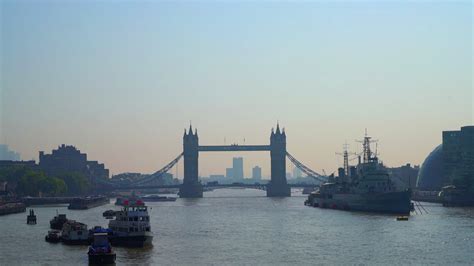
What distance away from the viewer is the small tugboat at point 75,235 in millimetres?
64506

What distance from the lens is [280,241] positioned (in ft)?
219

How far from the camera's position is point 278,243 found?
65.0m

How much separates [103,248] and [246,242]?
16.0 meters

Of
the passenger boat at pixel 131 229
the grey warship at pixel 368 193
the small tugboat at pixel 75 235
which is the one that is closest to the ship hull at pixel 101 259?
the passenger boat at pixel 131 229

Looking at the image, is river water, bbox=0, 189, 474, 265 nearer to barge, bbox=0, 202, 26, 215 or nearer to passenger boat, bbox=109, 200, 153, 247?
passenger boat, bbox=109, 200, 153, 247

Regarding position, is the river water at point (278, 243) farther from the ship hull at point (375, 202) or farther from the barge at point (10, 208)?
the barge at point (10, 208)

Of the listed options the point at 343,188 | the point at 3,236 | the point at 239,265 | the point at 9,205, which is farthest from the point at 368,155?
the point at 239,265

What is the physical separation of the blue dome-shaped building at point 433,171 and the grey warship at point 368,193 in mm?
39977

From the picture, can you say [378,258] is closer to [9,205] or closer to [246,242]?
[246,242]

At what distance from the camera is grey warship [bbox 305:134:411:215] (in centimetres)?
10344

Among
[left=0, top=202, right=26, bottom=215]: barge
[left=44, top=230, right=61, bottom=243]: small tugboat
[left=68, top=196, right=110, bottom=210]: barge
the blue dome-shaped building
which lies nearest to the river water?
[left=44, top=230, right=61, bottom=243]: small tugboat

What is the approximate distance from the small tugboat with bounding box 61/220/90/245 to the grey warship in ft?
157

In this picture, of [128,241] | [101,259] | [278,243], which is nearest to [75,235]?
[128,241]

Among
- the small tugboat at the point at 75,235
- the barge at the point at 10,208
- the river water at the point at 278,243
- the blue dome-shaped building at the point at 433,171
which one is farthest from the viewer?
the blue dome-shaped building at the point at 433,171
